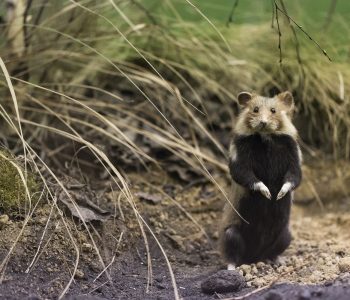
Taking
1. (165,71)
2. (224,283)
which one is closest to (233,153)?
(224,283)

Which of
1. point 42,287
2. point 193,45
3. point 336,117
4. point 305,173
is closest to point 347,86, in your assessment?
point 336,117

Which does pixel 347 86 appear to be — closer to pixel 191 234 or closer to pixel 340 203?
pixel 340 203

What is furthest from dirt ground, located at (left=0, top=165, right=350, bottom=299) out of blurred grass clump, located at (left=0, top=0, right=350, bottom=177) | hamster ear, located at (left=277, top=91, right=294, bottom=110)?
hamster ear, located at (left=277, top=91, right=294, bottom=110)

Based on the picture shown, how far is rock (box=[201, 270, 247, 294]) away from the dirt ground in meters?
0.03

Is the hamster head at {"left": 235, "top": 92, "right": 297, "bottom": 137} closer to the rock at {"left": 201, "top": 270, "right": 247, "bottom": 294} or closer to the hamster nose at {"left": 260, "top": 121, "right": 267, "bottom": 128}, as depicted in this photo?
the hamster nose at {"left": 260, "top": 121, "right": 267, "bottom": 128}

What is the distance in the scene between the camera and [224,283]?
3.36 metres

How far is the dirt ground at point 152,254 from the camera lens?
3303 millimetres

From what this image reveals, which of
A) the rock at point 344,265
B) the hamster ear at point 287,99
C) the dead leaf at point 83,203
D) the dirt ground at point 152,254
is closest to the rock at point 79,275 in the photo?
the dirt ground at point 152,254

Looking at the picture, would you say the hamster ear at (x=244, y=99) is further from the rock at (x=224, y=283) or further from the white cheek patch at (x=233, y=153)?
the rock at (x=224, y=283)

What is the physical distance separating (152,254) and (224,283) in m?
0.90

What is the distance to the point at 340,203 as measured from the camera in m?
5.41

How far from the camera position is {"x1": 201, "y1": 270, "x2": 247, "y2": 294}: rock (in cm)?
336

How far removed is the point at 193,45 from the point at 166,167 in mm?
880

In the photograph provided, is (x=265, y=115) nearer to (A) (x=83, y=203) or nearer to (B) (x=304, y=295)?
(A) (x=83, y=203)
